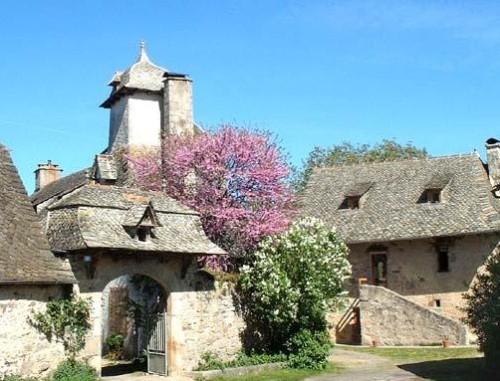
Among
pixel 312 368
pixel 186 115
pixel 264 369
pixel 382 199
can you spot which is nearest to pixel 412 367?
pixel 312 368

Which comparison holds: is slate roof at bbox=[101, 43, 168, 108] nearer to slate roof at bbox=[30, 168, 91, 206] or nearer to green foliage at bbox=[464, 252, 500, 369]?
slate roof at bbox=[30, 168, 91, 206]

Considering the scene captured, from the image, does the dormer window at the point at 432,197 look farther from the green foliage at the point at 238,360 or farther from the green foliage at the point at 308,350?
the green foliage at the point at 238,360

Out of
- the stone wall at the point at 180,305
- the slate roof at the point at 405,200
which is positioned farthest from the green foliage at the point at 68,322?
the slate roof at the point at 405,200

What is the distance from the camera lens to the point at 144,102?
3947 centimetres

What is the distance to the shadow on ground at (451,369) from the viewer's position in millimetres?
20406

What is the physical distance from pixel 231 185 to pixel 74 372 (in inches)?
481

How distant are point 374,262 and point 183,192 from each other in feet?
35.4

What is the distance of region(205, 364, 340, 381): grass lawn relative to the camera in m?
21.8

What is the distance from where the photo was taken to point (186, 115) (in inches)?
1426

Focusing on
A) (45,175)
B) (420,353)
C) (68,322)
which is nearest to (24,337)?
(68,322)

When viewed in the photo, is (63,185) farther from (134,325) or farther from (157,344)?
(157,344)

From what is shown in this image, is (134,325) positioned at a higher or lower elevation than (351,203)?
lower

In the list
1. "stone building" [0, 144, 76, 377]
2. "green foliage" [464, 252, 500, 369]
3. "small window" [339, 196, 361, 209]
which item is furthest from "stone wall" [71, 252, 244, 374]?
"small window" [339, 196, 361, 209]

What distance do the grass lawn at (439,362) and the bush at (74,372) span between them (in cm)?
954
